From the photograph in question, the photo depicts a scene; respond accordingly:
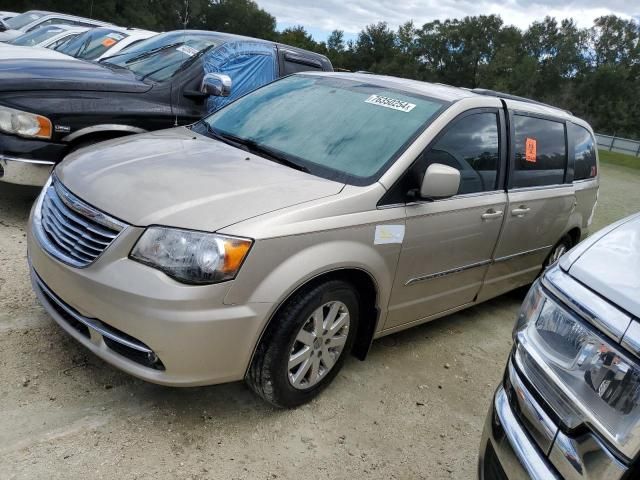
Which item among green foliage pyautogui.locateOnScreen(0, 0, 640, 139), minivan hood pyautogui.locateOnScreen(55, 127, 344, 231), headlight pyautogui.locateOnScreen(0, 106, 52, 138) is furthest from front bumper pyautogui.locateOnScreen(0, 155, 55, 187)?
green foliage pyautogui.locateOnScreen(0, 0, 640, 139)

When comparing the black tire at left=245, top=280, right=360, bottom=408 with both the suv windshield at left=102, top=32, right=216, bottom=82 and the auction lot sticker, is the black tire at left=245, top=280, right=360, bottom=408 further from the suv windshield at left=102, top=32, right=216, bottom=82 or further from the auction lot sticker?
the suv windshield at left=102, top=32, right=216, bottom=82

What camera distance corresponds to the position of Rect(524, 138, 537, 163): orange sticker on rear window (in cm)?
392

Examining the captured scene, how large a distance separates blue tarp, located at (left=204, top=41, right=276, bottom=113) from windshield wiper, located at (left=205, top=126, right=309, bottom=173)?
5.84 feet

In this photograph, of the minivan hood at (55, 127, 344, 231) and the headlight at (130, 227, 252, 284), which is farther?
the minivan hood at (55, 127, 344, 231)

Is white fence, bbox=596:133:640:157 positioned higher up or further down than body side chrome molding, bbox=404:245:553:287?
further down

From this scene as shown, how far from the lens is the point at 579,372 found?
1.56m

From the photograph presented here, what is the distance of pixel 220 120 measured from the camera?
12.3ft

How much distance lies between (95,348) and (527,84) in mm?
70277

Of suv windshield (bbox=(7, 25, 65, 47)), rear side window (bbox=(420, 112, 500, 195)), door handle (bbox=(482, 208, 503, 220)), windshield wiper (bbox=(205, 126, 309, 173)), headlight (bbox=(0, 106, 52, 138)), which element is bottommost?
suv windshield (bbox=(7, 25, 65, 47))

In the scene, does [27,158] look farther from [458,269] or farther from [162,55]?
[458,269]

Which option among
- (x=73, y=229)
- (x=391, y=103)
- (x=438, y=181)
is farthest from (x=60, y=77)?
(x=438, y=181)

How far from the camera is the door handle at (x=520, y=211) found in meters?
3.76

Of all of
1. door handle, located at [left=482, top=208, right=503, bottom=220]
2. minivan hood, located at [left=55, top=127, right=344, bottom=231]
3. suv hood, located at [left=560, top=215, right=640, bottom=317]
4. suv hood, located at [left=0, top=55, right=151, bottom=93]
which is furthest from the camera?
suv hood, located at [left=0, top=55, right=151, bottom=93]

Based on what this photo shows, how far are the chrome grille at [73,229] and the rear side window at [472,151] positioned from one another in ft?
5.51
